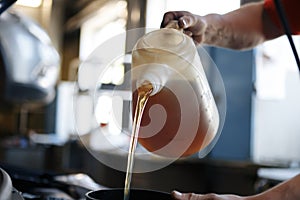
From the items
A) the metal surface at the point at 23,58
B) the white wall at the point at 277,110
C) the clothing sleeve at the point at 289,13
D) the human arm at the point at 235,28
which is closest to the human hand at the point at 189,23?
the human arm at the point at 235,28

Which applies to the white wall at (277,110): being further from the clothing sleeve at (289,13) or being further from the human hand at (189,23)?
the human hand at (189,23)

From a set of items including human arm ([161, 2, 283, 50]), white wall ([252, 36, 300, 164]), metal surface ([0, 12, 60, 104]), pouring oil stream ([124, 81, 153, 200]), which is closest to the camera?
pouring oil stream ([124, 81, 153, 200])

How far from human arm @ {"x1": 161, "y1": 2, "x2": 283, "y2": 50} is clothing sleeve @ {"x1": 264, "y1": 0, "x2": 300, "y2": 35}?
0.4 inches

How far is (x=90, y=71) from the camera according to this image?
0.72m

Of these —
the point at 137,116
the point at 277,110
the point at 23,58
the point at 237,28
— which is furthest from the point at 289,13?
the point at 277,110

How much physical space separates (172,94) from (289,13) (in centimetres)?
27

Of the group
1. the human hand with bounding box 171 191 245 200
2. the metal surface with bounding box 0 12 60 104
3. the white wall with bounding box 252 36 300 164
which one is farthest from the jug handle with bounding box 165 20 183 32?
the white wall with bounding box 252 36 300 164

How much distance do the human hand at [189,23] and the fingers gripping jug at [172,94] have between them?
0.02 metres

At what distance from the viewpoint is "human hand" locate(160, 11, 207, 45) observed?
53cm

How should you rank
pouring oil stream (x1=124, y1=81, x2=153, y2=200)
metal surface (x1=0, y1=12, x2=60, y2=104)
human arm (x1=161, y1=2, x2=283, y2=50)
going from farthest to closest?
metal surface (x1=0, y1=12, x2=60, y2=104)
human arm (x1=161, y1=2, x2=283, y2=50)
pouring oil stream (x1=124, y1=81, x2=153, y2=200)

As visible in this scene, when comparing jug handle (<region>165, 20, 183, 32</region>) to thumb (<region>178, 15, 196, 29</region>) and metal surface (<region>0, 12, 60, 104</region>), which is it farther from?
metal surface (<region>0, 12, 60, 104</region>)

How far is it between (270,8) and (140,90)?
0.33 meters

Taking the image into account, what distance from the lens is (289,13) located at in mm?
656

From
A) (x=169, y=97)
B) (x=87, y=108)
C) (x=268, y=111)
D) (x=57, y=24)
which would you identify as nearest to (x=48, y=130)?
(x=57, y=24)
